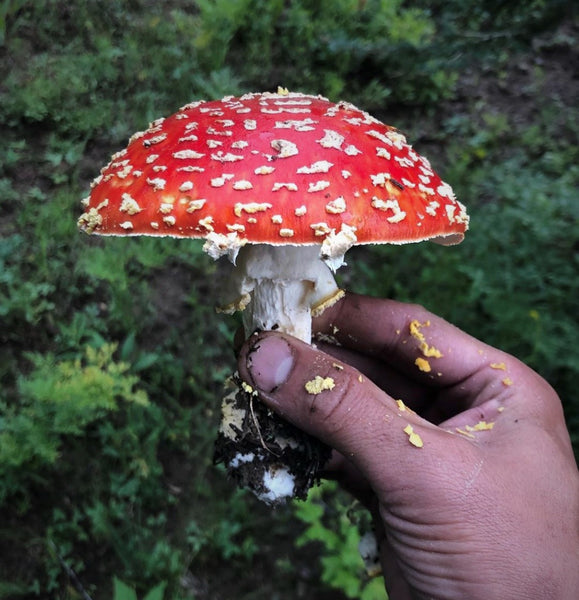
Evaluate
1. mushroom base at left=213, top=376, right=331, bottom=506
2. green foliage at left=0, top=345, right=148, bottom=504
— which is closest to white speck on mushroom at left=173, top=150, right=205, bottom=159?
mushroom base at left=213, top=376, right=331, bottom=506

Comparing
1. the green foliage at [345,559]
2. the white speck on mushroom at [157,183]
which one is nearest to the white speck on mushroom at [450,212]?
the white speck on mushroom at [157,183]

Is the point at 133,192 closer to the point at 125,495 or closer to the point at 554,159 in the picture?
the point at 125,495

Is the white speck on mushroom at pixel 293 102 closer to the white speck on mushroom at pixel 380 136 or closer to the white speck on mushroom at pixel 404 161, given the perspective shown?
the white speck on mushroom at pixel 380 136

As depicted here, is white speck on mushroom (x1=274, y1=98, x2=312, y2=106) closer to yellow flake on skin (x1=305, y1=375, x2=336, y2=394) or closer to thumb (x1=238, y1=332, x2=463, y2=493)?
thumb (x1=238, y1=332, x2=463, y2=493)

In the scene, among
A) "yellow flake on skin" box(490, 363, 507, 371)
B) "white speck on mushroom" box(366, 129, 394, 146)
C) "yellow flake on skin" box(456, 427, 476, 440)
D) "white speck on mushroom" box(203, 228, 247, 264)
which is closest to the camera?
"white speck on mushroom" box(203, 228, 247, 264)

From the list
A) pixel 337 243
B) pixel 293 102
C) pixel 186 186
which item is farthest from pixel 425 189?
pixel 186 186
